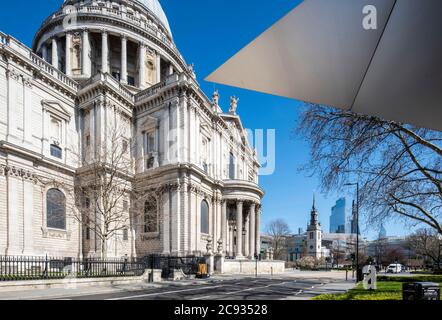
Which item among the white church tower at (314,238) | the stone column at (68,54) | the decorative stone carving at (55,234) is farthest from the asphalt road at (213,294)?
the white church tower at (314,238)

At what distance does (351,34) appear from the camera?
12.5ft

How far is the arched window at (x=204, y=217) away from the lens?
3531 cm

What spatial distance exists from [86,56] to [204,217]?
1082 inches

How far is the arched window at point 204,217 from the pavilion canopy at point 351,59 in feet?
102

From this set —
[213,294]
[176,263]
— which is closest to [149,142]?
[176,263]

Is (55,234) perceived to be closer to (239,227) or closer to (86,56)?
(239,227)

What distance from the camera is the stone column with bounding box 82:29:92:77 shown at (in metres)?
41.7

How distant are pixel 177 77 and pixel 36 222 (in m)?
19.7

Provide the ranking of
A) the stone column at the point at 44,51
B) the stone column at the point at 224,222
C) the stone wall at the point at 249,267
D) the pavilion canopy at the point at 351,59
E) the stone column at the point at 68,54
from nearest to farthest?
the pavilion canopy at the point at 351,59 < the stone wall at the point at 249,267 < the stone column at the point at 224,222 < the stone column at the point at 68,54 < the stone column at the point at 44,51

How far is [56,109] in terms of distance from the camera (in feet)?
102

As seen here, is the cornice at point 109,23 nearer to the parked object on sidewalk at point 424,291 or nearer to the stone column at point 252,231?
the stone column at point 252,231

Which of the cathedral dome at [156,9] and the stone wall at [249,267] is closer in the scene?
the stone wall at [249,267]
